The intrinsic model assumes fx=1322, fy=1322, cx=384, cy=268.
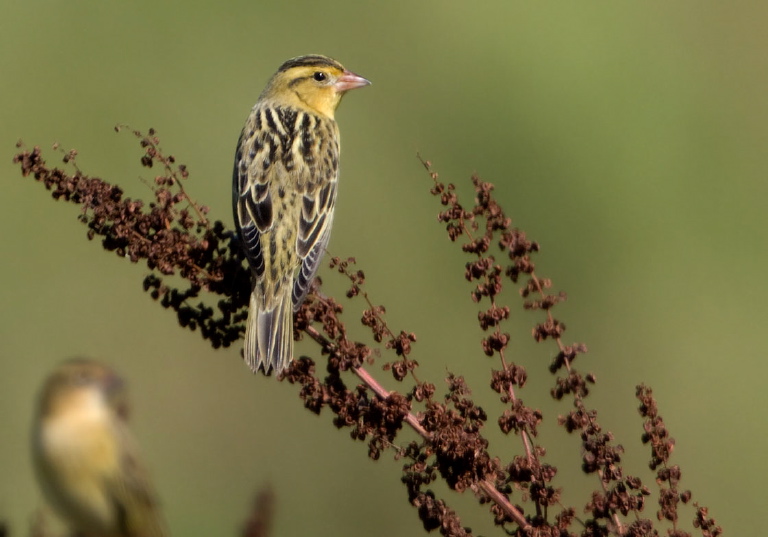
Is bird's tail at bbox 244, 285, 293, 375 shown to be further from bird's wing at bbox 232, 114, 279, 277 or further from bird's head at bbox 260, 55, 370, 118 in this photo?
bird's head at bbox 260, 55, 370, 118

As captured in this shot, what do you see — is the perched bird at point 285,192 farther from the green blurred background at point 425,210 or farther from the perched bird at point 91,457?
the green blurred background at point 425,210

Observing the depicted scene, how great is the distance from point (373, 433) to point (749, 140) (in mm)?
6950

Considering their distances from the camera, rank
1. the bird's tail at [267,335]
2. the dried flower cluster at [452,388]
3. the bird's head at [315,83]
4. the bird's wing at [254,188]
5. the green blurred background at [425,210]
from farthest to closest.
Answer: the green blurred background at [425,210] < the bird's head at [315,83] < the bird's wing at [254,188] < the bird's tail at [267,335] < the dried flower cluster at [452,388]

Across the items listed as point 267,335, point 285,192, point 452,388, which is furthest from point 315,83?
point 452,388

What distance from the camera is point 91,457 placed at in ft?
6.46

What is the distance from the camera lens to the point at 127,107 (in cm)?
938

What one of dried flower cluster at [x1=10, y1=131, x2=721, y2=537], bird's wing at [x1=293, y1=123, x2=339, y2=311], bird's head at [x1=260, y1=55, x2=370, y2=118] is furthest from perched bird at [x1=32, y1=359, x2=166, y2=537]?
bird's head at [x1=260, y1=55, x2=370, y2=118]

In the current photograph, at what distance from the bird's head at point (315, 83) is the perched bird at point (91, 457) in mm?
3729

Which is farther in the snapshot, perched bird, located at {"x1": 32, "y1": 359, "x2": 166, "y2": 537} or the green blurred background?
the green blurred background

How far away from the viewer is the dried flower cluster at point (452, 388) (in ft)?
9.59

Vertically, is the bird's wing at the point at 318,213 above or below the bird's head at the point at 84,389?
above

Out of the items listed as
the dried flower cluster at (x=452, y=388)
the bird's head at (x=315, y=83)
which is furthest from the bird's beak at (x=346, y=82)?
the dried flower cluster at (x=452, y=388)

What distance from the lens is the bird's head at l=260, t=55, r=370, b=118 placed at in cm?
562

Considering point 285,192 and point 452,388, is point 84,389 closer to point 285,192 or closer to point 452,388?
point 452,388
